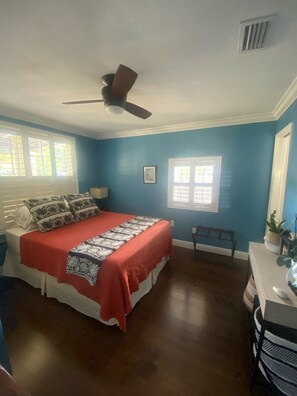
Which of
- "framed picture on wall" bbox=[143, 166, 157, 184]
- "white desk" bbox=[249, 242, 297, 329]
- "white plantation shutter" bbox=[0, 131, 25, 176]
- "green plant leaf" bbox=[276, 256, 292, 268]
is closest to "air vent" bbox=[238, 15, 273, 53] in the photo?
"green plant leaf" bbox=[276, 256, 292, 268]

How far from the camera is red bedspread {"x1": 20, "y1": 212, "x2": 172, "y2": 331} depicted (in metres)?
1.56

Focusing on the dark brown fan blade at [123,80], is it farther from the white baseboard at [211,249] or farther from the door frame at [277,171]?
the white baseboard at [211,249]

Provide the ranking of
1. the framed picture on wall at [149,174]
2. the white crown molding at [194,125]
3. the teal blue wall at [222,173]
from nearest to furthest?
the white crown molding at [194,125]
the teal blue wall at [222,173]
the framed picture on wall at [149,174]

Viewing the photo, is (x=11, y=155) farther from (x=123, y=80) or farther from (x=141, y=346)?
(x=141, y=346)

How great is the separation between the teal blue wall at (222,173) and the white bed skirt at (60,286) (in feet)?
4.55

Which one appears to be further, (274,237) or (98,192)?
(98,192)

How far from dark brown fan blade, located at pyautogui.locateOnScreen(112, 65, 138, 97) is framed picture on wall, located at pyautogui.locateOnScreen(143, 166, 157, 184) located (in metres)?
2.02

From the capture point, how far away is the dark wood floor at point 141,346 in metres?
1.23

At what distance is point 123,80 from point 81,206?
2160mm

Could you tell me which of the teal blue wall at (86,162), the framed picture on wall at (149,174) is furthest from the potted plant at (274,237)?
the teal blue wall at (86,162)

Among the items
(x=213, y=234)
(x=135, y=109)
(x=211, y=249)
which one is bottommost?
(x=211, y=249)

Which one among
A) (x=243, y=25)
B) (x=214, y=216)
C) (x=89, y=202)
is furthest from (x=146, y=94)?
(x=214, y=216)

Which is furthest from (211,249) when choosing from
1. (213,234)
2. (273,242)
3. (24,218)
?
(24,218)

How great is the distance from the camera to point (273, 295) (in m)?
1.09
